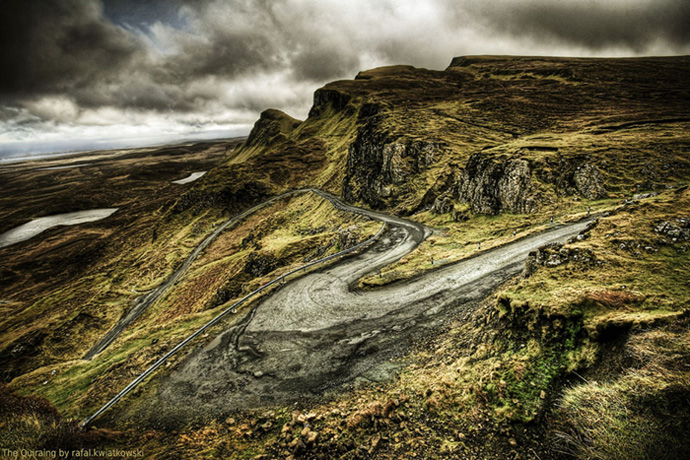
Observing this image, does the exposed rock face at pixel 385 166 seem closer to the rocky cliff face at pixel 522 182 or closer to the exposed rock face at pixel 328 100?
the rocky cliff face at pixel 522 182

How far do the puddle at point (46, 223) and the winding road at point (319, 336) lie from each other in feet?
495

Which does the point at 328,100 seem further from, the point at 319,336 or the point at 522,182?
the point at 319,336

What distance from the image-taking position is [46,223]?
129500mm

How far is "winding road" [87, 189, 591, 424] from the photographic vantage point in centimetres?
1179

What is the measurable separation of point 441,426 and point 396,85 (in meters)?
118

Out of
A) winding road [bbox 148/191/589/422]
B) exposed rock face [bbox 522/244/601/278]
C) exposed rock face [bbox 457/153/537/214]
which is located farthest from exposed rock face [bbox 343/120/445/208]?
exposed rock face [bbox 522/244/601/278]

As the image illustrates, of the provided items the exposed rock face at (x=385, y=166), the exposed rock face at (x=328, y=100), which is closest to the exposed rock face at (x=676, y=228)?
the exposed rock face at (x=385, y=166)

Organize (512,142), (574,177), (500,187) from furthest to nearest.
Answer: (512,142) < (500,187) < (574,177)

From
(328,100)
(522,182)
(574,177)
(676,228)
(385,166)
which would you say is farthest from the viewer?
(328,100)

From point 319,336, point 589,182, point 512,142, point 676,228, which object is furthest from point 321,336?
point 512,142

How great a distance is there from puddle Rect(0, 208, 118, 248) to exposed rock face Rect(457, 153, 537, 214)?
157m

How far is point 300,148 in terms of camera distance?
106250 millimetres

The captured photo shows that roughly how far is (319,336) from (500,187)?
2765cm

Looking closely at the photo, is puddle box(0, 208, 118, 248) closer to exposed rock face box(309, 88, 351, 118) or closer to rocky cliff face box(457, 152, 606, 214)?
exposed rock face box(309, 88, 351, 118)
